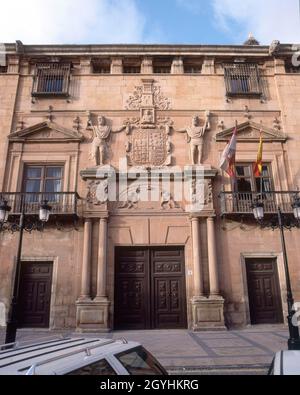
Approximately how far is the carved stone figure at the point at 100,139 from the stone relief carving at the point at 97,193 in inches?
38.2

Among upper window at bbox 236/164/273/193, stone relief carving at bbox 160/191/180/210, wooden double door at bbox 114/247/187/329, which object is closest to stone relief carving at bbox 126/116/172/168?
stone relief carving at bbox 160/191/180/210

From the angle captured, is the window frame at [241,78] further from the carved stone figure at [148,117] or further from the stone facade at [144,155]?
the carved stone figure at [148,117]

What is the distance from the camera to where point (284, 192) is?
1268 cm

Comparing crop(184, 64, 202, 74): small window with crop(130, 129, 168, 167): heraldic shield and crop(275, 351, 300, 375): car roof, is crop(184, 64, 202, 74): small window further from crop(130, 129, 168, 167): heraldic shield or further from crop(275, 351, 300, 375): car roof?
crop(275, 351, 300, 375): car roof

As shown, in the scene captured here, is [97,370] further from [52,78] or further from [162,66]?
[162,66]

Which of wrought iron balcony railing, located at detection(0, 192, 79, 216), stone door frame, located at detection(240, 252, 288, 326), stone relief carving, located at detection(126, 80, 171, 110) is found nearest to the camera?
stone door frame, located at detection(240, 252, 288, 326)

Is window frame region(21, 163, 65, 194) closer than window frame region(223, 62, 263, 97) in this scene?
Yes

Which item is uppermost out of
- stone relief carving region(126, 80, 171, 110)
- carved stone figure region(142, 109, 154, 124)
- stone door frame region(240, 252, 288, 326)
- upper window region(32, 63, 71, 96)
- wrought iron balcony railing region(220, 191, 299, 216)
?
upper window region(32, 63, 71, 96)

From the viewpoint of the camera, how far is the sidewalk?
6.28m

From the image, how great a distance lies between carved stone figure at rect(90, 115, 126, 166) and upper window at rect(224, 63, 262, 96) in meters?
5.93

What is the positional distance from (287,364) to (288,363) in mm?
28

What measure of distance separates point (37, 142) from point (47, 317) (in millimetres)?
7595
